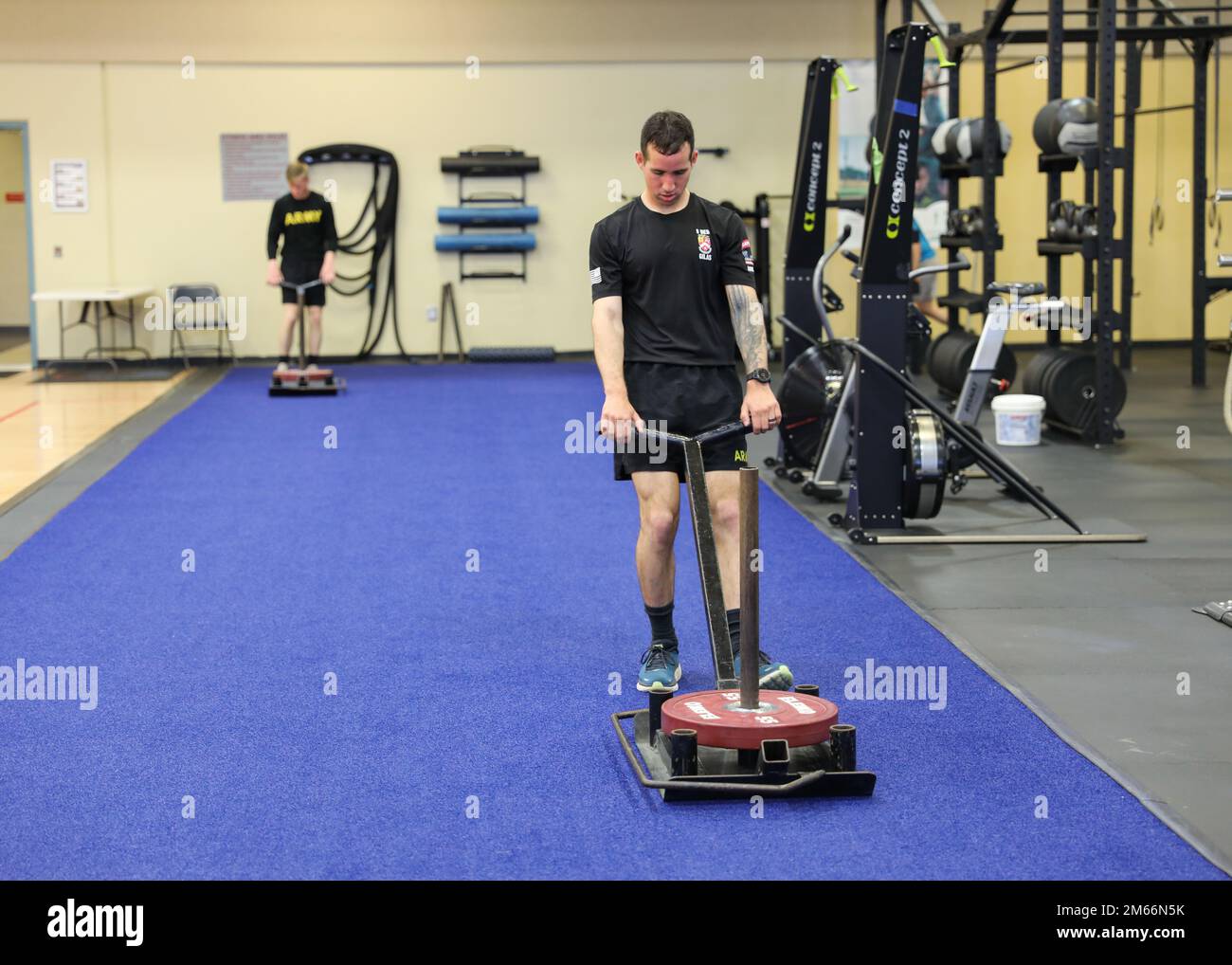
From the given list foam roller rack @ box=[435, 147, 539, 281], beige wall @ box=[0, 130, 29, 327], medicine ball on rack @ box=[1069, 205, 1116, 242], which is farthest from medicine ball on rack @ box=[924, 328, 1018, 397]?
beige wall @ box=[0, 130, 29, 327]

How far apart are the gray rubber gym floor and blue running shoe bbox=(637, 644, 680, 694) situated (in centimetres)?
87

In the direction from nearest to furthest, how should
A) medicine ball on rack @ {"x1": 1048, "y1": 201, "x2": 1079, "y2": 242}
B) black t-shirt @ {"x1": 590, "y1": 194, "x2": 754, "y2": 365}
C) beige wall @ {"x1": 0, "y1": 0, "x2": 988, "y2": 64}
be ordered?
black t-shirt @ {"x1": 590, "y1": 194, "x2": 754, "y2": 365}
medicine ball on rack @ {"x1": 1048, "y1": 201, "x2": 1079, "y2": 242}
beige wall @ {"x1": 0, "y1": 0, "x2": 988, "y2": 64}

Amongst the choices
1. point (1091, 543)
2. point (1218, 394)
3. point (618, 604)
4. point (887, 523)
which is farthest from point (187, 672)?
point (1218, 394)

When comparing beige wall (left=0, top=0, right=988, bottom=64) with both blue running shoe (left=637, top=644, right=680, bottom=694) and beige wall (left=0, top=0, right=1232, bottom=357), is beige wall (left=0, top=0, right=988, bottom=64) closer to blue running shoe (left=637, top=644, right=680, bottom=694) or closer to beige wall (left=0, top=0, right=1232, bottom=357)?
beige wall (left=0, top=0, right=1232, bottom=357)

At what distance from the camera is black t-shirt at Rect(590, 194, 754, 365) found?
11.9 feet

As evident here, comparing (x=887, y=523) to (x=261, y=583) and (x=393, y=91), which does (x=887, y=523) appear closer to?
(x=261, y=583)

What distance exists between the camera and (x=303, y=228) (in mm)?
10703

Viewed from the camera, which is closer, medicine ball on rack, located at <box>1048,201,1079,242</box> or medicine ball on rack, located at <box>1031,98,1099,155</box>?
medicine ball on rack, located at <box>1031,98,1099,155</box>

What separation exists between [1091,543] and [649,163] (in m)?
2.97

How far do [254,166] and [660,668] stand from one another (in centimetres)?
1021

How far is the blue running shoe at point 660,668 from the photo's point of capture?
3.84 metres

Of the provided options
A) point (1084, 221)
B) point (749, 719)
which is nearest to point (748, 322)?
point (749, 719)

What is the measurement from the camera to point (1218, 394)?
10.2 meters

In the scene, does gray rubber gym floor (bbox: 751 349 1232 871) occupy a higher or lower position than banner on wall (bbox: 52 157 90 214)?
lower
